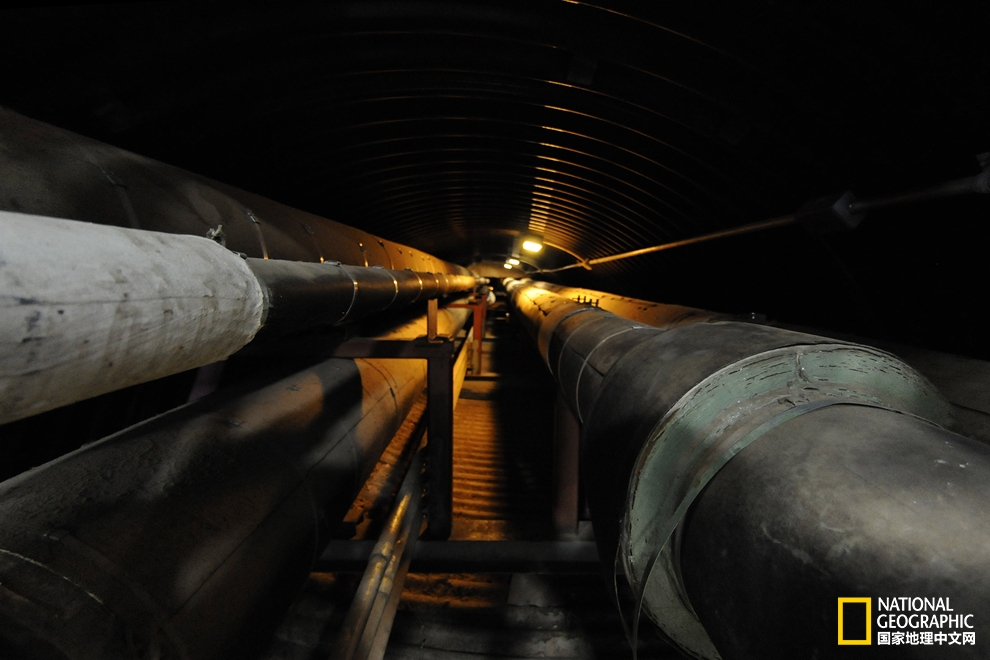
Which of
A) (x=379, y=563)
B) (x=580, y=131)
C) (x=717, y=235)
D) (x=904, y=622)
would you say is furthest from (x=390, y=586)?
(x=580, y=131)

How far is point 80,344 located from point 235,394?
1597mm

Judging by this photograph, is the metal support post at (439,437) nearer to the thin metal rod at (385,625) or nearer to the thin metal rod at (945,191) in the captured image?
the thin metal rod at (385,625)

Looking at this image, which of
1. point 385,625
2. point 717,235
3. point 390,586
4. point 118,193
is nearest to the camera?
point 118,193

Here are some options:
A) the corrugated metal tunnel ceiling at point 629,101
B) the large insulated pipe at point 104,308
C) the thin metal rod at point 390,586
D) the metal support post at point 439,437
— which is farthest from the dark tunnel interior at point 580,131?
the large insulated pipe at point 104,308

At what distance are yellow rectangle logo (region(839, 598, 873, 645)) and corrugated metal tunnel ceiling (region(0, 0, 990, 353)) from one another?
2.86 m

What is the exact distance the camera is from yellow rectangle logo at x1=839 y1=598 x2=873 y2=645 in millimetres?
557

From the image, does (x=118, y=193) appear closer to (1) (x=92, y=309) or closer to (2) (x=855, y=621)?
(1) (x=92, y=309)

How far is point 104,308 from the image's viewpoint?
67 cm

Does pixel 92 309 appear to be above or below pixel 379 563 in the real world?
above

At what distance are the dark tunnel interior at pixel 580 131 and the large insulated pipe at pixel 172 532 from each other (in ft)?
0.18

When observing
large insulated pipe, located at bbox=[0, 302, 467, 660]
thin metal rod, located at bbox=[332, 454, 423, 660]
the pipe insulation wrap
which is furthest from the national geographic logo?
thin metal rod, located at bbox=[332, 454, 423, 660]

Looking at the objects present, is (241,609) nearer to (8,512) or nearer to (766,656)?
(8,512)

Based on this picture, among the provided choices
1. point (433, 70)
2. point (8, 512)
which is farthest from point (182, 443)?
point (433, 70)

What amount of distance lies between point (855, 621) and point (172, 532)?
5.08ft
